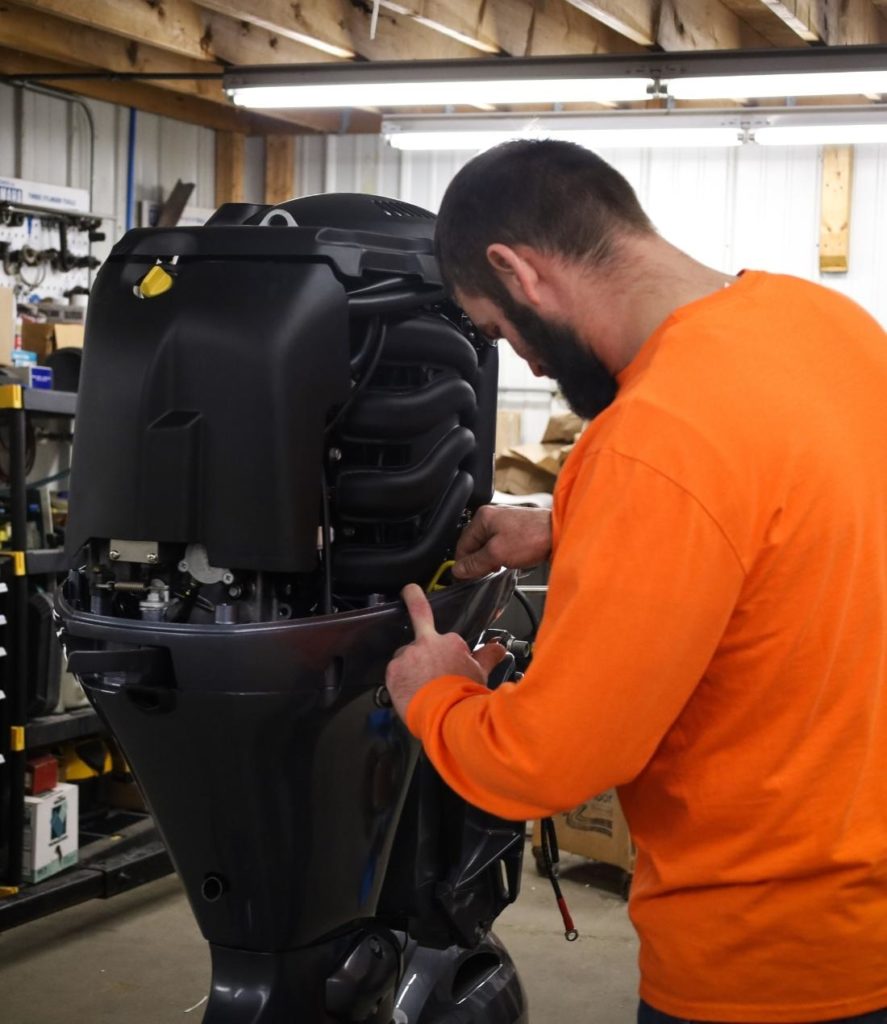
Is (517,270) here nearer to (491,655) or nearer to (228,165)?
(491,655)

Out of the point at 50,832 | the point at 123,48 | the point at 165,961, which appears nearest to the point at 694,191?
the point at 123,48

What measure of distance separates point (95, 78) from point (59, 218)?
2.12 feet

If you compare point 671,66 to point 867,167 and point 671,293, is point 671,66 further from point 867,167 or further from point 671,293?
point 671,293

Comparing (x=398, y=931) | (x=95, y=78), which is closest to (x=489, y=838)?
(x=398, y=931)

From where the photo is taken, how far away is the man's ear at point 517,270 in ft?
4.11

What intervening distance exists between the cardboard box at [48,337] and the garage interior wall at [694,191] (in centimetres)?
153

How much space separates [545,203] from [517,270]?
0.07m

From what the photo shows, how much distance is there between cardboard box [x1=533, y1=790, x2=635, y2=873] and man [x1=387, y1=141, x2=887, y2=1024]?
2.93m

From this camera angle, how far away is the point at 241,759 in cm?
155

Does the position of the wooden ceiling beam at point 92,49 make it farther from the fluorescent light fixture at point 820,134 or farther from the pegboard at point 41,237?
the fluorescent light fixture at point 820,134

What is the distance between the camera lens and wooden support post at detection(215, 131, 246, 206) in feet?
22.6

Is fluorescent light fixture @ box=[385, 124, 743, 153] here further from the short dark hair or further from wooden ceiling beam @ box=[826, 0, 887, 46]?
the short dark hair

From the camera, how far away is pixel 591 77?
425 cm

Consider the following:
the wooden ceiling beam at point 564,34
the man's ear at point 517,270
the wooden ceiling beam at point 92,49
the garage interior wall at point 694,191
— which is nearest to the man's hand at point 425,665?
the man's ear at point 517,270
